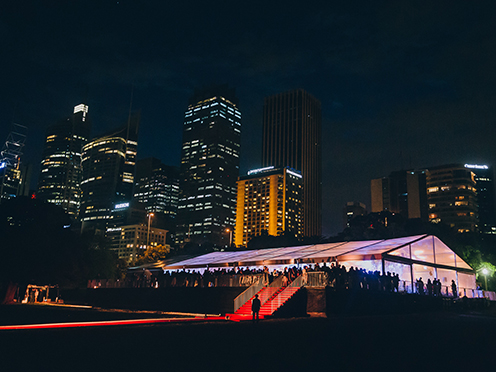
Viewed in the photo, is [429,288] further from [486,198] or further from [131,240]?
[486,198]

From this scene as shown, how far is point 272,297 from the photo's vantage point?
24.4 meters

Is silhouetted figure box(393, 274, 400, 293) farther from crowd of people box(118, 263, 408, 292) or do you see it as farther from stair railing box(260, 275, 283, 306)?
stair railing box(260, 275, 283, 306)

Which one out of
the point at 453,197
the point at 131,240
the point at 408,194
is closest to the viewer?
the point at 453,197

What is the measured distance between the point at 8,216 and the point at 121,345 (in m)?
37.3

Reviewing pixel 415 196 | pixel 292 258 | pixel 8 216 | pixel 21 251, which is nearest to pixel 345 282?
pixel 292 258

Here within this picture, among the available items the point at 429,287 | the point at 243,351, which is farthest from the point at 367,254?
the point at 243,351

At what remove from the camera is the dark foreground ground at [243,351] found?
27.0ft

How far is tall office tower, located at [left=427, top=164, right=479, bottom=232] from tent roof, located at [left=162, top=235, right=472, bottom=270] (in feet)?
415

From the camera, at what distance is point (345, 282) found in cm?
2422

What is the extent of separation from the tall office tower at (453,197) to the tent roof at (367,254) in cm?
12655

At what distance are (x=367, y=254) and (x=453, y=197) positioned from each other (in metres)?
149

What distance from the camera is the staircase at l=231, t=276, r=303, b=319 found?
925 inches

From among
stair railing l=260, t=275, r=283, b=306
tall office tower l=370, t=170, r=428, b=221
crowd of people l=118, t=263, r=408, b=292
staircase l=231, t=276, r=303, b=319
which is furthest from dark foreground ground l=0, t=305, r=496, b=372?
tall office tower l=370, t=170, r=428, b=221

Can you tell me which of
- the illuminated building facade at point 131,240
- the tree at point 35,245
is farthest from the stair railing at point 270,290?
the illuminated building facade at point 131,240
